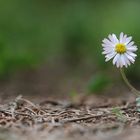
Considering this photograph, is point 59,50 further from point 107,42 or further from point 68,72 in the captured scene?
point 107,42

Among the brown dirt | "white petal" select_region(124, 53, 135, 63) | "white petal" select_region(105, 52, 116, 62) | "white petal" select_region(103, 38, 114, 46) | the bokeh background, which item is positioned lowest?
the brown dirt

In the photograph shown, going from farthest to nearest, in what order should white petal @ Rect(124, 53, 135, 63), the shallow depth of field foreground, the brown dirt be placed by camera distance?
1. white petal @ Rect(124, 53, 135, 63)
2. the shallow depth of field foreground
3. the brown dirt

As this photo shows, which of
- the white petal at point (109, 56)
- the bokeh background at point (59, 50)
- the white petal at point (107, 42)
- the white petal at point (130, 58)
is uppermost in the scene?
the bokeh background at point (59, 50)

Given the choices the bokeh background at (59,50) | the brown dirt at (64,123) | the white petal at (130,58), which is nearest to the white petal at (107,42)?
the white petal at (130,58)

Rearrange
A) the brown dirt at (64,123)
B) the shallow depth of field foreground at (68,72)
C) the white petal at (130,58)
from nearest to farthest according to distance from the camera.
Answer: the brown dirt at (64,123), the shallow depth of field foreground at (68,72), the white petal at (130,58)

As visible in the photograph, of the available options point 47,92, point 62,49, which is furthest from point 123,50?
point 62,49

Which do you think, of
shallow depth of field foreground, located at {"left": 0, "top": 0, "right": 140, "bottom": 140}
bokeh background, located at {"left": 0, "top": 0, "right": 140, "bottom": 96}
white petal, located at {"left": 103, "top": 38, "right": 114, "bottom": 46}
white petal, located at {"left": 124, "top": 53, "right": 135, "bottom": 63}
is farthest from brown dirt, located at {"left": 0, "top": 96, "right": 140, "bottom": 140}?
bokeh background, located at {"left": 0, "top": 0, "right": 140, "bottom": 96}

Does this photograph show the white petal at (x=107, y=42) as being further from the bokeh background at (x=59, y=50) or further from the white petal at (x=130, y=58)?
the bokeh background at (x=59, y=50)

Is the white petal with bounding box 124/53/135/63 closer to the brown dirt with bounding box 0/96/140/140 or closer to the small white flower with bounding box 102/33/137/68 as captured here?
the small white flower with bounding box 102/33/137/68
